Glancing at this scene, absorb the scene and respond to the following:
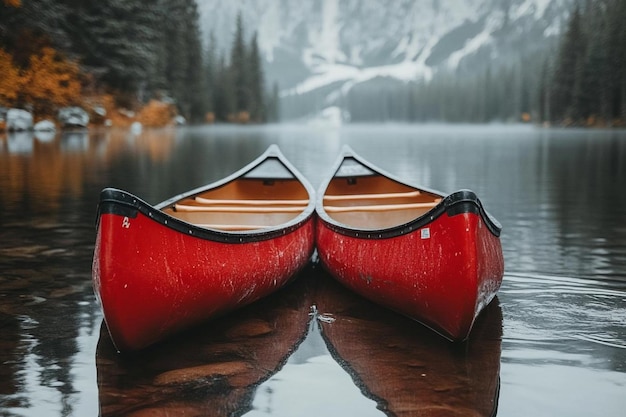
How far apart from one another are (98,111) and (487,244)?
41.8 meters

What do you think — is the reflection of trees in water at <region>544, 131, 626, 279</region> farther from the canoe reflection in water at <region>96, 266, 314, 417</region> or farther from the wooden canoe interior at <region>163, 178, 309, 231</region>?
the canoe reflection in water at <region>96, 266, 314, 417</region>

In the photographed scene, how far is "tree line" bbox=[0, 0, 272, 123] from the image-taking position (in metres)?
33.6

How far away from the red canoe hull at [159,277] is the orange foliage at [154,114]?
47971mm

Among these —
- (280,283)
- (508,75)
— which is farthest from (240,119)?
(280,283)

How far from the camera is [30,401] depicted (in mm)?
3541

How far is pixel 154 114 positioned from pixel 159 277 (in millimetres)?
51649

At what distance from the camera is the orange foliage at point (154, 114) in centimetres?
5156

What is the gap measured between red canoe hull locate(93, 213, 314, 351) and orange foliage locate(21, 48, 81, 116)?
102 feet

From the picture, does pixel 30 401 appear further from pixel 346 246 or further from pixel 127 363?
pixel 346 246

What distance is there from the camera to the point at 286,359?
14.0 ft

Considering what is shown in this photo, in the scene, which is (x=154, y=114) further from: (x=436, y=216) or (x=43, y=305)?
(x=436, y=216)

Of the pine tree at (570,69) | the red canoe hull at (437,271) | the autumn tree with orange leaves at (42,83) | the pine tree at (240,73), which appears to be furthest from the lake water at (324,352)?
the pine tree at (240,73)

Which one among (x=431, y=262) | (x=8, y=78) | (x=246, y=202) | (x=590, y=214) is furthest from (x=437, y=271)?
(x=8, y=78)

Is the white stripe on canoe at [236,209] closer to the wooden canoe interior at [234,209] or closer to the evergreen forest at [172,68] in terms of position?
the wooden canoe interior at [234,209]
